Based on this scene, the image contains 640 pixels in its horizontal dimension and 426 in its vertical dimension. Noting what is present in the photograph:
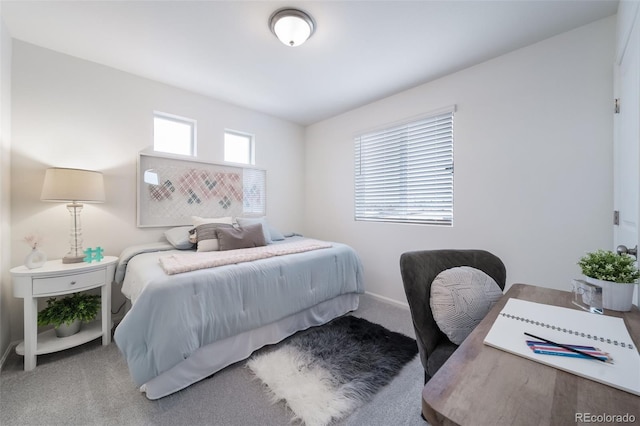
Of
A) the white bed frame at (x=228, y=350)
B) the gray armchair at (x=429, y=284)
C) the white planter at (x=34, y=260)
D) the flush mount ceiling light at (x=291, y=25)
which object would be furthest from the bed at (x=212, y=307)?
the flush mount ceiling light at (x=291, y=25)

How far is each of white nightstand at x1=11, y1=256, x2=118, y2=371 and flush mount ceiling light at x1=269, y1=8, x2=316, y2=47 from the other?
2.33 metres

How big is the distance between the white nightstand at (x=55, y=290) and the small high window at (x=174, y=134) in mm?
1375

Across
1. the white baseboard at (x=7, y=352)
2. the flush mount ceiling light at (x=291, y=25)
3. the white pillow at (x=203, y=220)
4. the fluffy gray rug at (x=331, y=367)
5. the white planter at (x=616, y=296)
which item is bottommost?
the fluffy gray rug at (x=331, y=367)

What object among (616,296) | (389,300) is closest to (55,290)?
(389,300)

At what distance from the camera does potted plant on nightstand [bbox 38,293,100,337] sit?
1901 mm

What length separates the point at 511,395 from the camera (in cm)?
52

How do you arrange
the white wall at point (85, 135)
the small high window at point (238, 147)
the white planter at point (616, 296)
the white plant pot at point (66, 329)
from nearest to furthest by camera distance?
the white planter at point (616, 296) → the white plant pot at point (66, 329) → the white wall at point (85, 135) → the small high window at point (238, 147)

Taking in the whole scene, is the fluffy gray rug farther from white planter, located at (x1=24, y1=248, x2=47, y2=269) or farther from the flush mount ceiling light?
the flush mount ceiling light

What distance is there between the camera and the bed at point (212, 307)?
4.64 feet

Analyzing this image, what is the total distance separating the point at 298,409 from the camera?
1.40 meters

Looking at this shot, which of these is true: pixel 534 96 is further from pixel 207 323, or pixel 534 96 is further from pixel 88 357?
pixel 88 357

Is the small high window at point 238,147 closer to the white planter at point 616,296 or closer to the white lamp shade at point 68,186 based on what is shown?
the white lamp shade at point 68,186

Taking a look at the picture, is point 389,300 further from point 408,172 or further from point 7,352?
point 7,352

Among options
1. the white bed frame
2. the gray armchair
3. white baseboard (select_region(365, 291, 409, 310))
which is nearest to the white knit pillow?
the gray armchair
